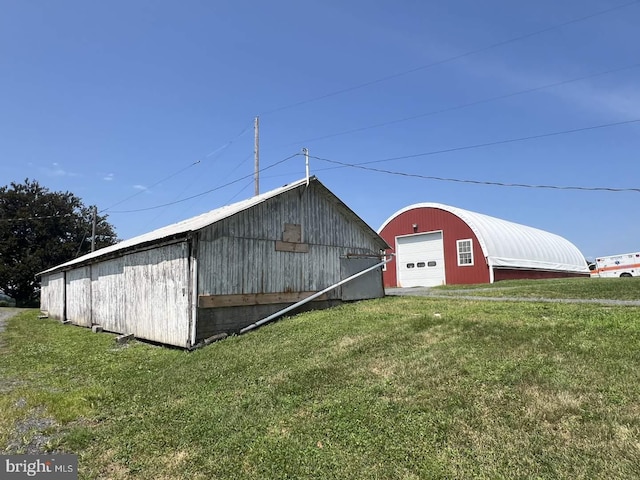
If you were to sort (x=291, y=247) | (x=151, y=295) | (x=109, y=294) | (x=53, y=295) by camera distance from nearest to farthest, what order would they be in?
(x=151, y=295) < (x=291, y=247) < (x=109, y=294) < (x=53, y=295)

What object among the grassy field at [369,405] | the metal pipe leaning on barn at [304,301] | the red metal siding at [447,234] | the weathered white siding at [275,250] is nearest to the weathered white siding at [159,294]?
the weathered white siding at [275,250]

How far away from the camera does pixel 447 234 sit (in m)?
27.1

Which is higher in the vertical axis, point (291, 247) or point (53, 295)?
point (291, 247)

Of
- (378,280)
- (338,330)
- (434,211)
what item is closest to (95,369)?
(338,330)

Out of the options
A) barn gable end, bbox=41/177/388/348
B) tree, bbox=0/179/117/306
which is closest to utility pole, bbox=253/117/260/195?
barn gable end, bbox=41/177/388/348

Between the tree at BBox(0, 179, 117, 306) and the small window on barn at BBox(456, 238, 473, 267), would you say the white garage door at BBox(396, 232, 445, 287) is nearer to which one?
the small window on barn at BBox(456, 238, 473, 267)

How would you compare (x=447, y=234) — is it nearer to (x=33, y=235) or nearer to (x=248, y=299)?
(x=248, y=299)

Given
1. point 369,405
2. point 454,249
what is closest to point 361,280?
A: point 369,405

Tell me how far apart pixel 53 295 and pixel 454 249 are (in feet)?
82.6

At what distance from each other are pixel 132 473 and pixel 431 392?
369cm

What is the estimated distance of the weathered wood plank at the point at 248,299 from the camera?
434 inches

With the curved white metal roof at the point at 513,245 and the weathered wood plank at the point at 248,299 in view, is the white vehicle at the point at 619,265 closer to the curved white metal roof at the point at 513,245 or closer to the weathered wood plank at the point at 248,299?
the curved white metal roof at the point at 513,245

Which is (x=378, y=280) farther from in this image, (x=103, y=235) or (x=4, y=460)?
(x=103, y=235)

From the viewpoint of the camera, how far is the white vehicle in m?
35.1
